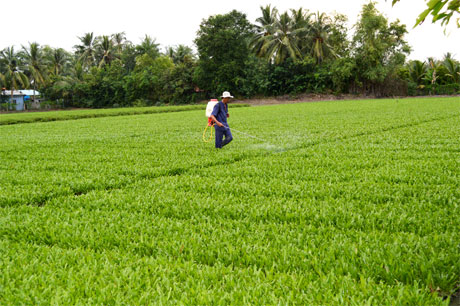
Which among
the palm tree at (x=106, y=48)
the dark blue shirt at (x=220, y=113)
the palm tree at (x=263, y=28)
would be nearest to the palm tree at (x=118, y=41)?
the palm tree at (x=106, y=48)

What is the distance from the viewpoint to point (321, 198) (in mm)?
4301

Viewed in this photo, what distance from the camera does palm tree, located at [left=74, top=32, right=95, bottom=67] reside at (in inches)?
2554

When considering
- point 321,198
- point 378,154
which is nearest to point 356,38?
point 378,154

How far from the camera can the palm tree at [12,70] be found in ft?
177

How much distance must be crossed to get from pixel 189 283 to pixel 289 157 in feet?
16.0

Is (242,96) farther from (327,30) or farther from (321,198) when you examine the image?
(321,198)

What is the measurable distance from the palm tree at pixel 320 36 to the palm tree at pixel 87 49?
37629 mm

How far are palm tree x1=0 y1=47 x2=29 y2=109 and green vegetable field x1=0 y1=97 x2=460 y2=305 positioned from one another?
55513 millimetres

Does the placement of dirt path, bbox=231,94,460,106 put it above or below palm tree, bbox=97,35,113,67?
below

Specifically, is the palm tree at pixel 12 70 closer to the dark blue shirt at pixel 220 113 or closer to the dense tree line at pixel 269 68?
the dense tree line at pixel 269 68

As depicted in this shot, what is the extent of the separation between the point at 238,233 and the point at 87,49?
226 ft

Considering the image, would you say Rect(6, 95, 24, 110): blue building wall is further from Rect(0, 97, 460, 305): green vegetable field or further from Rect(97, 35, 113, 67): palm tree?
Rect(0, 97, 460, 305): green vegetable field

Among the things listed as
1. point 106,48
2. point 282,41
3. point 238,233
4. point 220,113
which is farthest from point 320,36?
point 238,233

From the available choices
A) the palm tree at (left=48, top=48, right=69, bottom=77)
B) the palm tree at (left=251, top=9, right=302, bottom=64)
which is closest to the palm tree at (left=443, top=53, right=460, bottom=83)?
the palm tree at (left=251, top=9, right=302, bottom=64)
